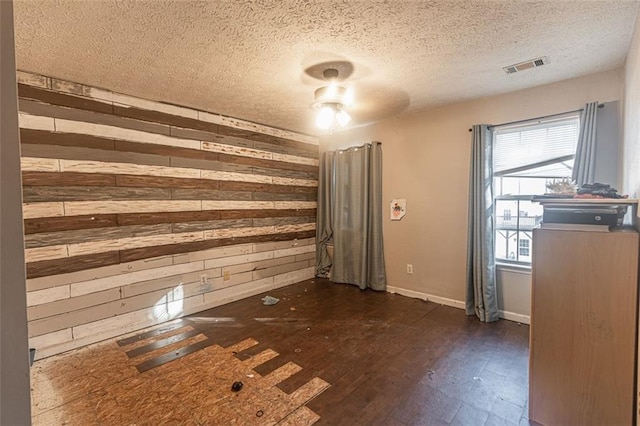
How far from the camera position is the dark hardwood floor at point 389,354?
1.87 metres

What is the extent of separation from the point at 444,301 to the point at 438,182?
1.49 meters

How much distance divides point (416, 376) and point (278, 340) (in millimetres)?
1245

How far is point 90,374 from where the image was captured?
7.34ft

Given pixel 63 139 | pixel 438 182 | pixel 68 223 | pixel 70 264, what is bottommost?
pixel 70 264

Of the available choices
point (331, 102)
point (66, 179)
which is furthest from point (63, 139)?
point (331, 102)

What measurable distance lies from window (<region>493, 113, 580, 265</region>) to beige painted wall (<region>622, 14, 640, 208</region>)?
49cm

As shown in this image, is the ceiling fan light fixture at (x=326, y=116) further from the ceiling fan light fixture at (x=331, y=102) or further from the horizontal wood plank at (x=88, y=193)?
the horizontal wood plank at (x=88, y=193)

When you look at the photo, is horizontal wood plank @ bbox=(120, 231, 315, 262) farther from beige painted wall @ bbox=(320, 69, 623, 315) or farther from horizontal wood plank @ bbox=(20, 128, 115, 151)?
beige painted wall @ bbox=(320, 69, 623, 315)

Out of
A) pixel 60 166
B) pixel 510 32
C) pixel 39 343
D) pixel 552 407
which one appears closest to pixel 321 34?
pixel 510 32

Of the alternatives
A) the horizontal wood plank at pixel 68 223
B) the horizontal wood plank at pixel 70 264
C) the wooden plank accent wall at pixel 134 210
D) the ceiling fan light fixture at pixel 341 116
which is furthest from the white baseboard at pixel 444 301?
the horizontal wood plank at pixel 68 223

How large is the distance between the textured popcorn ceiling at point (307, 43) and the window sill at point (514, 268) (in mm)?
1851

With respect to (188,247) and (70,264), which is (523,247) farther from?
(70,264)

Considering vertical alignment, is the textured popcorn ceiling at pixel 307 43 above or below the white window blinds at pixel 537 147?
above

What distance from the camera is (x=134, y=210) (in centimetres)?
297
